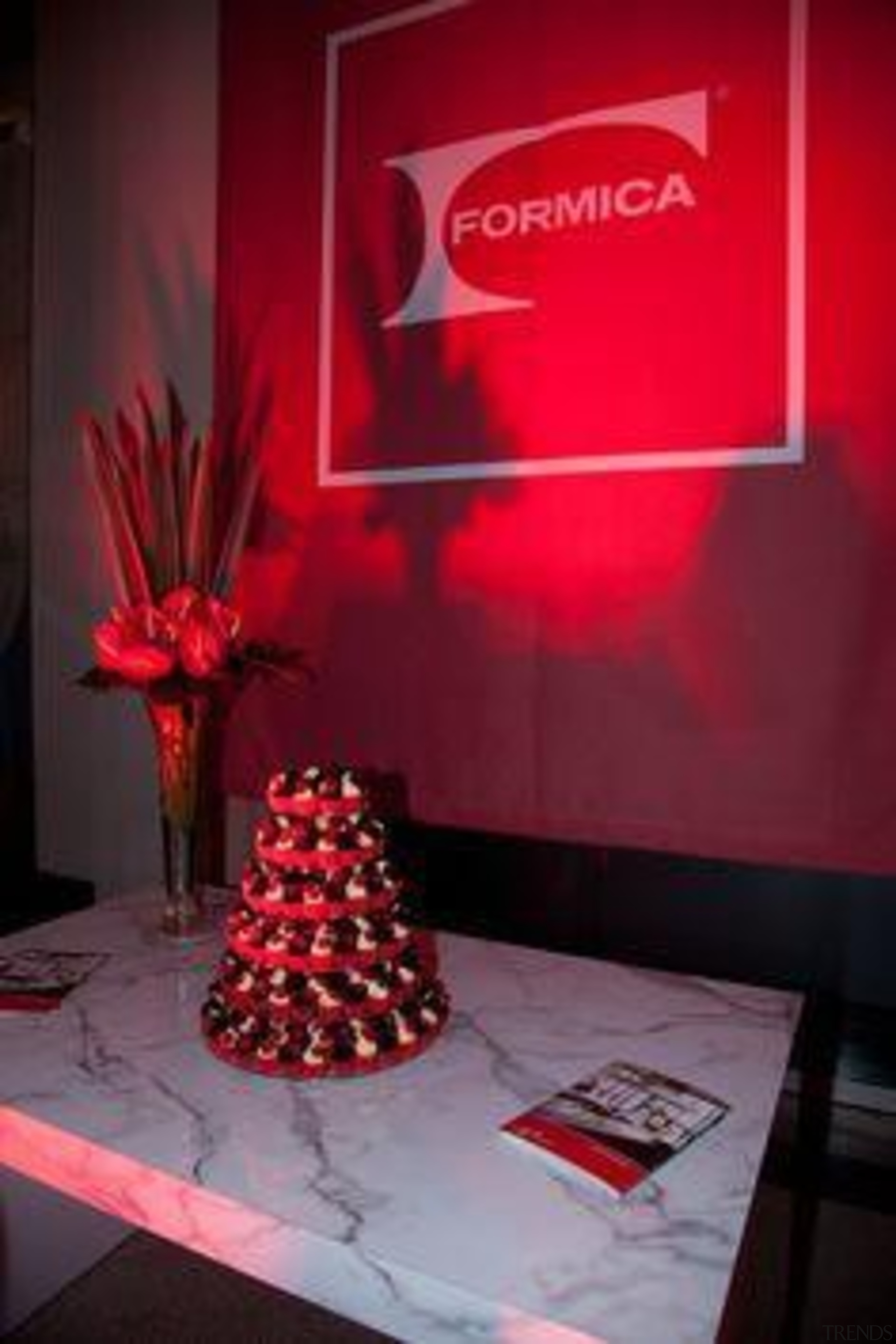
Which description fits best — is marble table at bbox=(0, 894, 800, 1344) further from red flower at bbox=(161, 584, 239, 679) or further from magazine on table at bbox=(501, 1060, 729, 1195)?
red flower at bbox=(161, 584, 239, 679)

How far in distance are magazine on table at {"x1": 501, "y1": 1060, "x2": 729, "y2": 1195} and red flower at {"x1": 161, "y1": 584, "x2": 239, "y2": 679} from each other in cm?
67

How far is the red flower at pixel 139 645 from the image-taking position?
4.00 ft

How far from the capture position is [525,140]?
1.56 meters

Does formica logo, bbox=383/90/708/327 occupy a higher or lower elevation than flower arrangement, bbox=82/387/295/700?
higher

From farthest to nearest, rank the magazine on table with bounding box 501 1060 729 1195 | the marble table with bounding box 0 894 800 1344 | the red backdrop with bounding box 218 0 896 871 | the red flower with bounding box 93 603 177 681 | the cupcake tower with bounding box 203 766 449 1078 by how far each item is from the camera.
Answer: the red backdrop with bounding box 218 0 896 871 → the red flower with bounding box 93 603 177 681 → the cupcake tower with bounding box 203 766 449 1078 → the magazine on table with bounding box 501 1060 729 1195 → the marble table with bounding box 0 894 800 1344

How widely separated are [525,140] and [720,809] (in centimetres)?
113

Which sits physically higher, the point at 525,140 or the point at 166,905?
the point at 525,140

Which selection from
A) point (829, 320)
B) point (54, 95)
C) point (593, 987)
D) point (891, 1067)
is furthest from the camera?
point (54, 95)

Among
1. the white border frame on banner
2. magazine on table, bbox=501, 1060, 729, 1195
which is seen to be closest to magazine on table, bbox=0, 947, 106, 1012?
magazine on table, bbox=501, 1060, 729, 1195

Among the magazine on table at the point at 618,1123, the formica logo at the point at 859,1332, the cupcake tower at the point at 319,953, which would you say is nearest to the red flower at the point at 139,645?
the cupcake tower at the point at 319,953

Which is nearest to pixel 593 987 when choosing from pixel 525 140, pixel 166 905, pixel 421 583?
pixel 166 905

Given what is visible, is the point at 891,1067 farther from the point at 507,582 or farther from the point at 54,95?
the point at 54,95

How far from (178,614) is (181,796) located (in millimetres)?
253

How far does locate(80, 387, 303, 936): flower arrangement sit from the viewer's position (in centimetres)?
124
